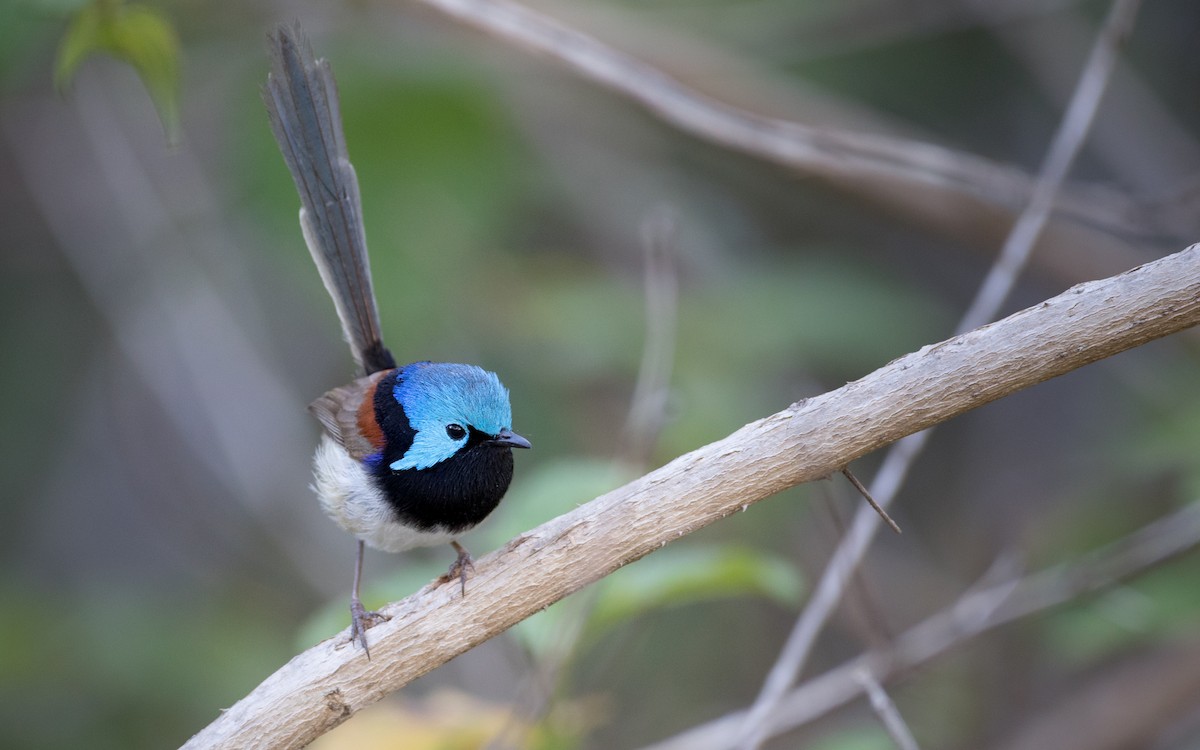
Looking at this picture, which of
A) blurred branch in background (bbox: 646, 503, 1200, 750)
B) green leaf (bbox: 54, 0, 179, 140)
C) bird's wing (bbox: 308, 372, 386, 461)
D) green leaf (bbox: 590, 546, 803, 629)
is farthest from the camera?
blurred branch in background (bbox: 646, 503, 1200, 750)

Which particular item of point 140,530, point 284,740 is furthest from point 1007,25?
point 140,530

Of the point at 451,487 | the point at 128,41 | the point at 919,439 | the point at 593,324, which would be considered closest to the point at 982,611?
the point at 919,439

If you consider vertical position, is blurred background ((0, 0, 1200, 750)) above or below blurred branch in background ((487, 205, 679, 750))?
above

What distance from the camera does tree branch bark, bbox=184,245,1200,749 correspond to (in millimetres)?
1878

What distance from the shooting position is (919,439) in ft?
10.3

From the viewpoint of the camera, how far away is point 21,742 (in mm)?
5434

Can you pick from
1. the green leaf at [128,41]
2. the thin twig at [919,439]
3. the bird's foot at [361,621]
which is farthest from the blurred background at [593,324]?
the green leaf at [128,41]

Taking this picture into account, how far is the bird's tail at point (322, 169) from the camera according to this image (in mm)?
3197

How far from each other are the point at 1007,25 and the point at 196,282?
4.32 m

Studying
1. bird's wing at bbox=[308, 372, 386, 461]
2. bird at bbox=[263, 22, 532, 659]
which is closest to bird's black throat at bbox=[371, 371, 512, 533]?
bird at bbox=[263, 22, 532, 659]

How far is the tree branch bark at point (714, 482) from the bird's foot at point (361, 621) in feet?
0.07

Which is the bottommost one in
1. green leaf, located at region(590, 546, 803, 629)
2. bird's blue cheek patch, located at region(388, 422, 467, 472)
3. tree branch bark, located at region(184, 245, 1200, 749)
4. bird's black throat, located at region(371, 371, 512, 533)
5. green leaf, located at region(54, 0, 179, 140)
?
tree branch bark, located at region(184, 245, 1200, 749)

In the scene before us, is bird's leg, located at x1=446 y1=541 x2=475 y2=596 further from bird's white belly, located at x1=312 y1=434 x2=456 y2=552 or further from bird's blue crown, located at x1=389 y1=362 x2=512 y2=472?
bird's blue crown, located at x1=389 y1=362 x2=512 y2=472

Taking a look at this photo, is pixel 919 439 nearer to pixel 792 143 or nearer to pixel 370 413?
pixel 792 143
